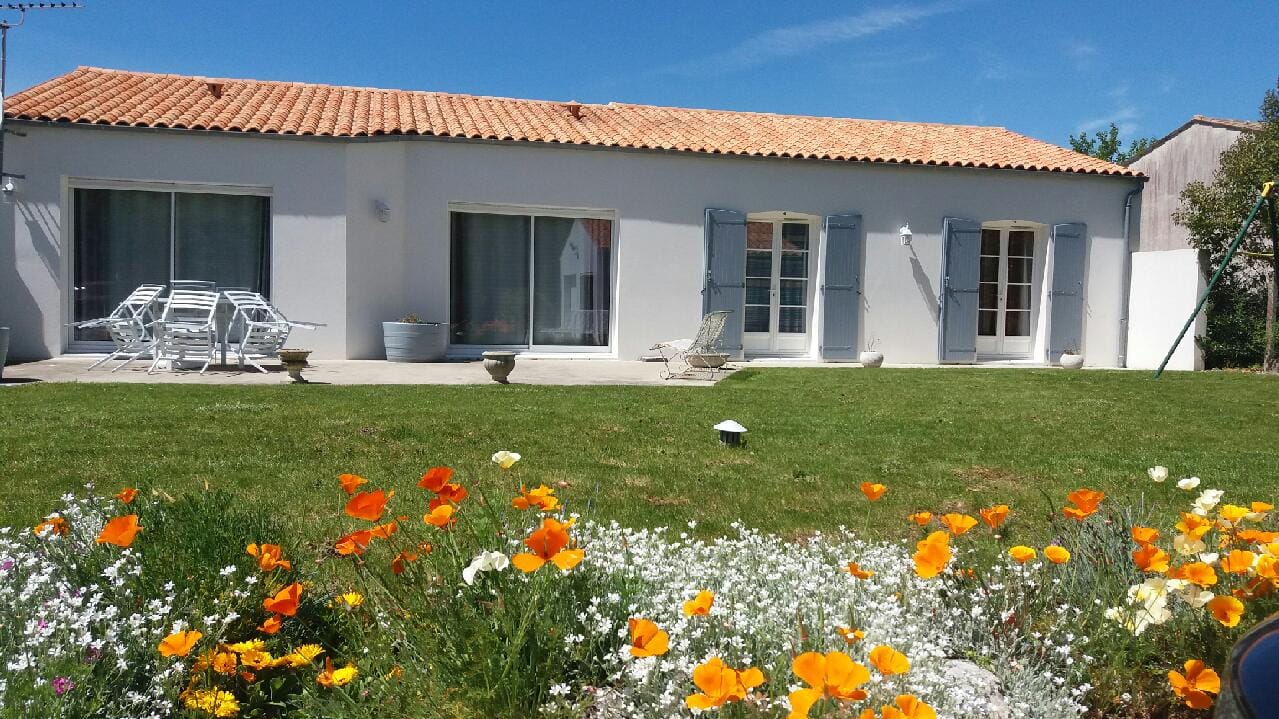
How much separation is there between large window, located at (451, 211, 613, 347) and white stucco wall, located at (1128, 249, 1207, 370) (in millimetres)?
8381

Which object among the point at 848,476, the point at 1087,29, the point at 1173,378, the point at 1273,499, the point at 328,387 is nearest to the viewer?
the point at 1273,499

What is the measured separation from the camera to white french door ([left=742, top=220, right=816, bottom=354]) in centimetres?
1331

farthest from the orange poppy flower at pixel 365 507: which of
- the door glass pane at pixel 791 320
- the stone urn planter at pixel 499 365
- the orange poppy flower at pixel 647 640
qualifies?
the door glass pane at pixel 791 320

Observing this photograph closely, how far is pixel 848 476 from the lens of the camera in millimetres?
5059

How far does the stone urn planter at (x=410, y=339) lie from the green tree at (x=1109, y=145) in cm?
3686

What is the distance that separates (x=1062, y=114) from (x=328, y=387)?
2018 centimetres

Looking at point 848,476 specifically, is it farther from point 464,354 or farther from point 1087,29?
point 1087,29

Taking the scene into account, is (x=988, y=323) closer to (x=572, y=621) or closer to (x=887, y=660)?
(x=572, y=621)

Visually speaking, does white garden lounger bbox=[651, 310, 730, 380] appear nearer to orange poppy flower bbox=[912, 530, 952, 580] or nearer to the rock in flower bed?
the rock in flower bed

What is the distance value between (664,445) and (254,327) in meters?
6.23

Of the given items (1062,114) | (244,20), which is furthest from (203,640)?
(1062,114)

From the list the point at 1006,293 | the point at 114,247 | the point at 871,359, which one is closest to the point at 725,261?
the point at 871,359

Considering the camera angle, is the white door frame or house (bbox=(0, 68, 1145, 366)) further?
the white door frame

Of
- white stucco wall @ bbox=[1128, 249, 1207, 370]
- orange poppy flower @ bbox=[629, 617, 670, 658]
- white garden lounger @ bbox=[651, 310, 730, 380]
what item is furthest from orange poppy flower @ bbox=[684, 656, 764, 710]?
white stucco wall @ bbox=[1128, 249, 1207, 370]
